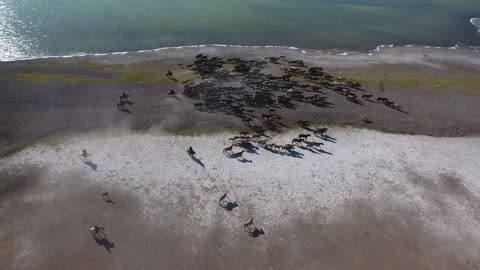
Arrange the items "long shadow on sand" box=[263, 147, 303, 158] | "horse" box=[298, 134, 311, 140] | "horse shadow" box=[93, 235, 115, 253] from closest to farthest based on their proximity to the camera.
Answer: "horse shadow" box=[93, 235, 115, 253] → "long shadow on sand" box=[263, 147, 303, 158] → "horse" box=[298, 134, 311, 140]

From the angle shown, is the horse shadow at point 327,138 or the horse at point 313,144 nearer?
the horse at point 313,144

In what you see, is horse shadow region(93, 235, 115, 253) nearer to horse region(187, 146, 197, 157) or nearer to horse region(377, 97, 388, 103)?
horse region(187, 146, 197, 157)

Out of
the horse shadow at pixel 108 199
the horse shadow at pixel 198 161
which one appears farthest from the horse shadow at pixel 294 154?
the horse shadow at pixel 108 199

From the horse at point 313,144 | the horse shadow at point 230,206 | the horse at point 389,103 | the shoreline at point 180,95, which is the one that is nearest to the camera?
the horse shadow at point 230,206

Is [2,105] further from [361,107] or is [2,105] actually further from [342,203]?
[361,107]

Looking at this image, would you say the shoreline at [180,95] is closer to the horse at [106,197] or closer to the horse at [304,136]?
the horse at [304,136]

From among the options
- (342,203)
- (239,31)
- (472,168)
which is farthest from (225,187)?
(239,31)

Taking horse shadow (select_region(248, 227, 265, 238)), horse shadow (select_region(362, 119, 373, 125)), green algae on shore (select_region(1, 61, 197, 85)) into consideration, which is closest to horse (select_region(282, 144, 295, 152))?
horse shadow (select_region(248, 227, 265, 238))

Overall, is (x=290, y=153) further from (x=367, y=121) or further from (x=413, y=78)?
(x=413, y=78)
